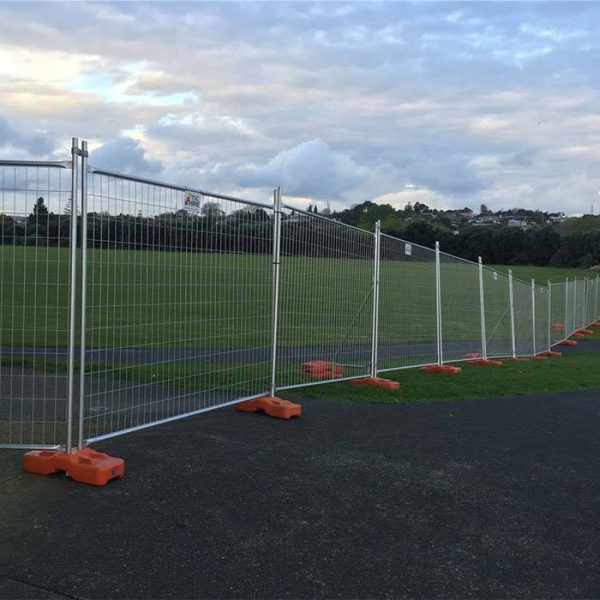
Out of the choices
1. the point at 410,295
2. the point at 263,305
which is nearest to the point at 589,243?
the point at 410,295

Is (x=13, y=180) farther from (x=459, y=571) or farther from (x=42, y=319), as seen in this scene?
(x=459, y=571)

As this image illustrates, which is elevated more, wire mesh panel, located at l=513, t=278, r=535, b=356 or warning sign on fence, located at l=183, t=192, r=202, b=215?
warning sign on fence, located at l=183, t=192, r=202, b=215

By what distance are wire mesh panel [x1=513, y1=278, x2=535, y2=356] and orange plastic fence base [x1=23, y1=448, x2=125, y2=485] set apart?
12.7 meters

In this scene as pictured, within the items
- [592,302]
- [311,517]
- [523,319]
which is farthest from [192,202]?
[592,302]

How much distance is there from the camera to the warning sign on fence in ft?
20.3

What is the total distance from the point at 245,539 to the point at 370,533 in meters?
0.81

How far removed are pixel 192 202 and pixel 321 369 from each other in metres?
3.68

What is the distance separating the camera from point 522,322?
674 inches

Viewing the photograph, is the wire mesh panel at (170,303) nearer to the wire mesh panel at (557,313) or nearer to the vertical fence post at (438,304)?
the vertical fence post at (438,304)

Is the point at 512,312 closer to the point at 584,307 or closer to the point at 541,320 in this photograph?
the point at 541,320

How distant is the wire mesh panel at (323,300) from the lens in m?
8.07

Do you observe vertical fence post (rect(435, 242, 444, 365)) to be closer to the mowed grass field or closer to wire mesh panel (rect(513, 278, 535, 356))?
the mowed grass field

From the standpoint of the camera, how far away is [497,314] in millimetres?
15336

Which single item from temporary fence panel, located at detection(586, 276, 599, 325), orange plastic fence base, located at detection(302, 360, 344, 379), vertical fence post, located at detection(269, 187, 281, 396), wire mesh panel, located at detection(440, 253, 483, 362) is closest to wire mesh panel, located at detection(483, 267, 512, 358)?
wire mesh panel, located at detection(440, 253, 483, 362)
